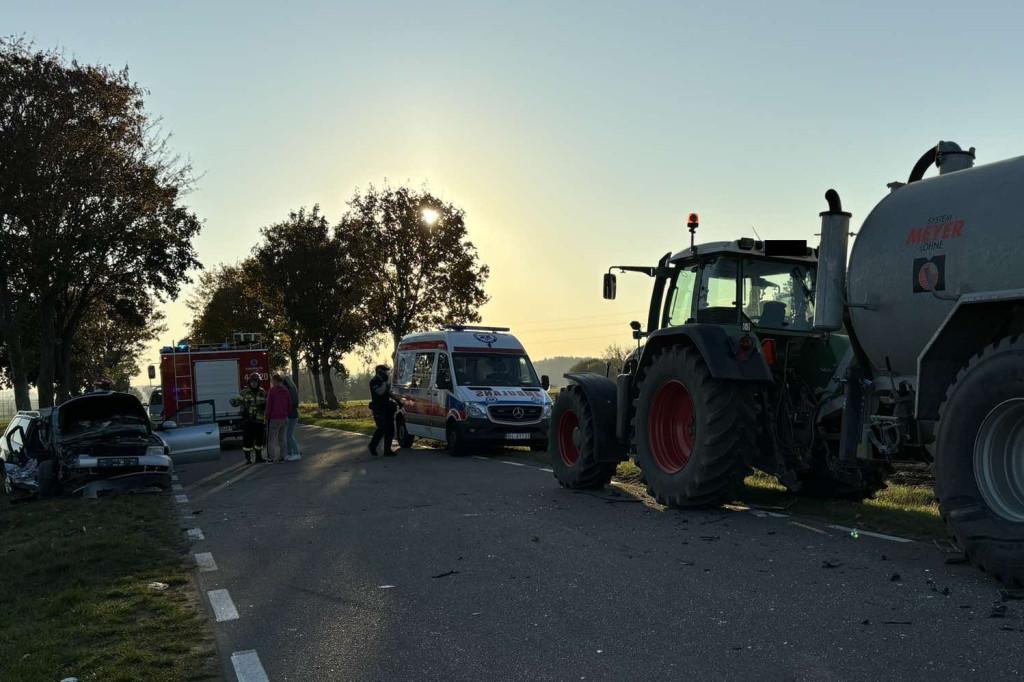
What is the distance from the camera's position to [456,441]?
1827cm

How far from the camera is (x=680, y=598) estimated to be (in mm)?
5793

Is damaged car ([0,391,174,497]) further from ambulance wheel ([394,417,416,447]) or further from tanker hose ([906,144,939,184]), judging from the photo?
tanker hose ([906,144,939,184])

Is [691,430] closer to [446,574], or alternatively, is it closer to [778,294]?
[778,294]

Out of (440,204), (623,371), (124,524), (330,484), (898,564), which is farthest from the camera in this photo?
(440,204)

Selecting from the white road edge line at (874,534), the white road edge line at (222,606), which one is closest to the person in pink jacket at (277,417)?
the white road edge line at (222,606)

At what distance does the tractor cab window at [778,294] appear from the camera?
9547mm

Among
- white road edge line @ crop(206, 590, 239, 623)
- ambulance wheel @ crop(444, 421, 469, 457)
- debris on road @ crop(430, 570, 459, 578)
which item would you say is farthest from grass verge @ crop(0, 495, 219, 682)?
ambulance wheel @ crop(444, 421, 469, 457)

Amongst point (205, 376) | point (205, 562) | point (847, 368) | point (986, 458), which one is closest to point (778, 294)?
point (847, 368)

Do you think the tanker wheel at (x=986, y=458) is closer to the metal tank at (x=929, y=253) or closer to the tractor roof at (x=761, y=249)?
the metal tank at (x=929, y=253)

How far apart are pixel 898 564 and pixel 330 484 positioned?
889cm

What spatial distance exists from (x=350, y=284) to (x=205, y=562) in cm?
3732

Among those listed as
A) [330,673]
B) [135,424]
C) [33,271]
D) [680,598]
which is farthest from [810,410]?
[33,271]

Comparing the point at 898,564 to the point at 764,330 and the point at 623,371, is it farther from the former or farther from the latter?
the point at 623,371

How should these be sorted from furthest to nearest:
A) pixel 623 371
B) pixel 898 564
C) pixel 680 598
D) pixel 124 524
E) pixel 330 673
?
pixel 623 371 < pixel 124 524 < pixel 898 564 < pixel 680 598 < pixel 330 673
